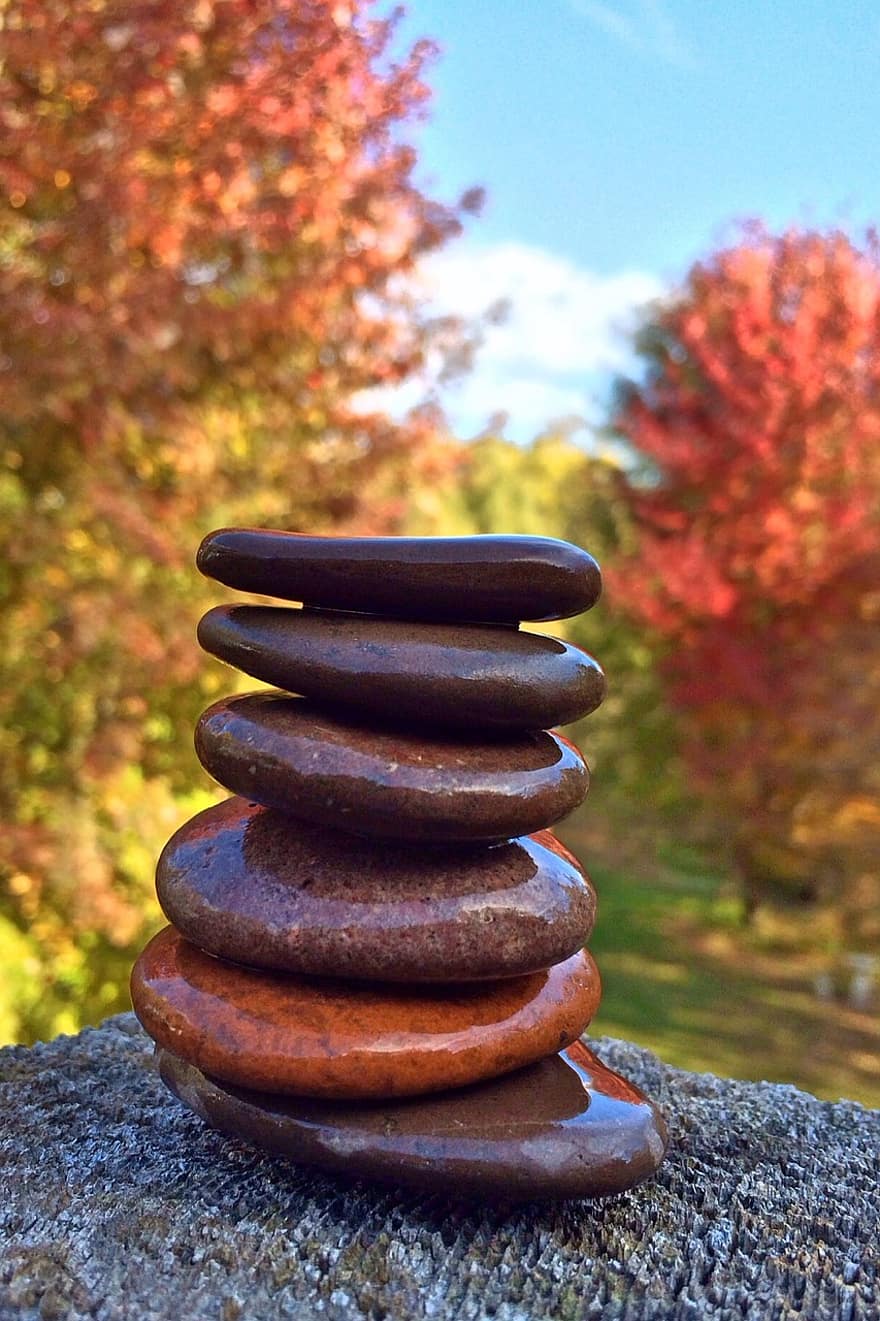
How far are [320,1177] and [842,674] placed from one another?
5.50 m

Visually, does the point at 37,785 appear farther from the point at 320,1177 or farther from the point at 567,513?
the point at 567,513

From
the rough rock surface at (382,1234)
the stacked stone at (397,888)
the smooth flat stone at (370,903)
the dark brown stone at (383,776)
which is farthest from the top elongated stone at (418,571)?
the rough rock surface at (382,1234)

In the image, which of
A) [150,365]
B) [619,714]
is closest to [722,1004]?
[619,714]

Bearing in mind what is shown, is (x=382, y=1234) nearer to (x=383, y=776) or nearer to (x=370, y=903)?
(x=370, y=903)

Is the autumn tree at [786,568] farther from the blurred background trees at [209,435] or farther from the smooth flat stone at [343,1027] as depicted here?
the smooth flat stone at [343,1027]

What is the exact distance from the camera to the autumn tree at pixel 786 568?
7.28m

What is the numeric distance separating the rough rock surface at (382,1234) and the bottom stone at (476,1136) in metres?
0.12

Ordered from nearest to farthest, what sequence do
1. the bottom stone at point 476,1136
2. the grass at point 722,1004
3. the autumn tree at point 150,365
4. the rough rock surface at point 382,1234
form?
1. the rough rock surface at point 382,1234
2. the bottom stone at point 476,1136
3. the autumn tree at point 150,365
4. the grass at point 722,1004

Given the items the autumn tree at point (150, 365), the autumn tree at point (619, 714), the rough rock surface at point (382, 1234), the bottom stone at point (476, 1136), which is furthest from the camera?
the autumn tree at point (619, 714)

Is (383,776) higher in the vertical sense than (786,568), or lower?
lower

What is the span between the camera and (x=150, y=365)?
16.1 ft

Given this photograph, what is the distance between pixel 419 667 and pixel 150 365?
3076 mm

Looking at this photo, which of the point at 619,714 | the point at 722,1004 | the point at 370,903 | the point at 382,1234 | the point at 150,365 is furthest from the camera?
the point at 619,714

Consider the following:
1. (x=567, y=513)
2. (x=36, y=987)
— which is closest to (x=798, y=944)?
(x=567, y=513)
